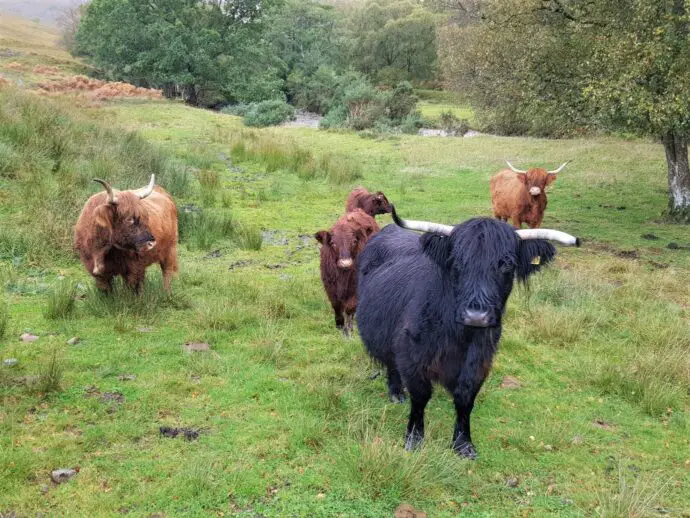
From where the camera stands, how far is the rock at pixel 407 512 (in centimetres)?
295

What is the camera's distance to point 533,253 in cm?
321

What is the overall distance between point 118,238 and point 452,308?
137 inches

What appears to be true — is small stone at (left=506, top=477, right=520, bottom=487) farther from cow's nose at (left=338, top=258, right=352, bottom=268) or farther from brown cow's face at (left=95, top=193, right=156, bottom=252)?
brown cow's face at (left=95, top=193, right=156, bottom=252)

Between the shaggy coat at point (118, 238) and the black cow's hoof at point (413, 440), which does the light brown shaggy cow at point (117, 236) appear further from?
the black cow's hoof at point (413, 440)

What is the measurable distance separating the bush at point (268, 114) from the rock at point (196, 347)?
78.2 feet

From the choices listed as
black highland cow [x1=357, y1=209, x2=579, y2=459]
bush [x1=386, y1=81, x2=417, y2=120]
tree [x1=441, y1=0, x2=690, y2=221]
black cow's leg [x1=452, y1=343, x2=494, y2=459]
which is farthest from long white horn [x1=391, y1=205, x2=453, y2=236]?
bush [x1=386, y1=81, x2=417, y2=120]

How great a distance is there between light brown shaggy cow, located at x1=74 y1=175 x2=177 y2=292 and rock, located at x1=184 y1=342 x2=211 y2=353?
102cm

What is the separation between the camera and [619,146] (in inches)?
760

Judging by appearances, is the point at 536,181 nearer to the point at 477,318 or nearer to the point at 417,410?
the point at 417,410

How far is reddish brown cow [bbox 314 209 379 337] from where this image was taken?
18.2 ft

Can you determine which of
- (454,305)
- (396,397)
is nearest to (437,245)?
(454,305)

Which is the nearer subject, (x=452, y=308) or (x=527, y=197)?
(x=452, y=308)

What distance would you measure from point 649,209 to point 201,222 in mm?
9675

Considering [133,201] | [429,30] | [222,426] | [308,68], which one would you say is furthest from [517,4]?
[429,30]
